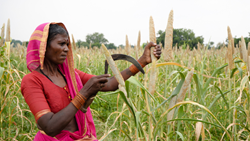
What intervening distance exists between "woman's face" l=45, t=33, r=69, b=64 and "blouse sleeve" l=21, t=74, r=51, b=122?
0.62ft

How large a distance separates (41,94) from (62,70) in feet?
1.01

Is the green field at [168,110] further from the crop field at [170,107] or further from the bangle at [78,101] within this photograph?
the bangle at [78,101]

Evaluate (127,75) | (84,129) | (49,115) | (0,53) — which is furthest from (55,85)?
(0,53)

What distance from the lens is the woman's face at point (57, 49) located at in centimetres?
129

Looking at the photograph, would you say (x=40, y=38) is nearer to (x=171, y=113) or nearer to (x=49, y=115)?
(x=49, y=115)

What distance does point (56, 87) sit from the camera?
132cm

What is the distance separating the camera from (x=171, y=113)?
120cm

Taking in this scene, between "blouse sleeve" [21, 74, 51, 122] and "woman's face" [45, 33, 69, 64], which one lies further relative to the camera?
"woman's face" [45, 33, 69, 64]

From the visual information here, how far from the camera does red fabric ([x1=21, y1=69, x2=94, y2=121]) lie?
3.84 ft

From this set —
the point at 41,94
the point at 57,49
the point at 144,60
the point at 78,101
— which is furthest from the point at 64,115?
the point at 144,60

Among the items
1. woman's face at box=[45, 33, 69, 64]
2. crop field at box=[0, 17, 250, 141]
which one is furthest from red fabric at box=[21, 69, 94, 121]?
crop field at box=[0, 17, 250, 141]

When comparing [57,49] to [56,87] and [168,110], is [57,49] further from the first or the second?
[168,110]

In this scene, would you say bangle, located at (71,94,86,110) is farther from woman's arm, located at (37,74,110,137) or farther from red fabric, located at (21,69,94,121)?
red fabric, located at (21,69,94,121)

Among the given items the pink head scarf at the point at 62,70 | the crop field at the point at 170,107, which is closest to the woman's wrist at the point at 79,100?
the crop field at the point at 170,107
